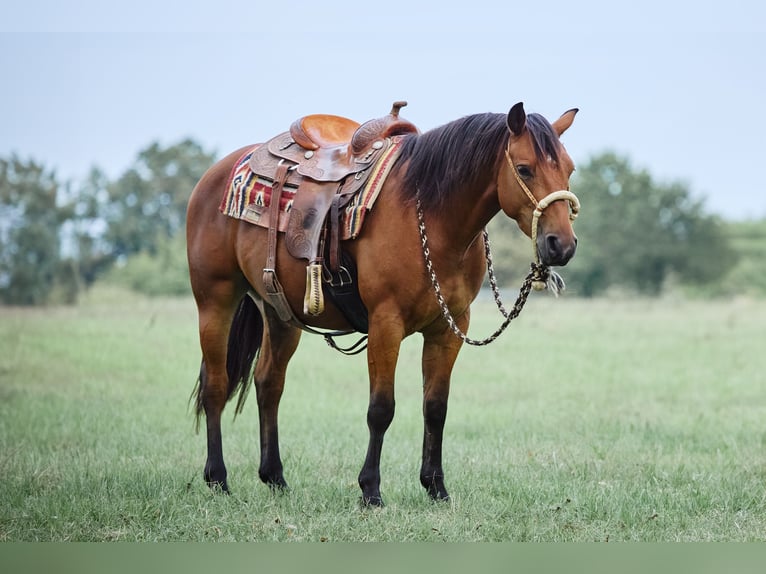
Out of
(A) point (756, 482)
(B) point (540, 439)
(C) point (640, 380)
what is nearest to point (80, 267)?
(C) point (640, 380)

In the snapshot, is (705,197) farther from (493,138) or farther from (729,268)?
(493,138)

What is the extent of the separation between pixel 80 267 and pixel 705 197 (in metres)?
34.1

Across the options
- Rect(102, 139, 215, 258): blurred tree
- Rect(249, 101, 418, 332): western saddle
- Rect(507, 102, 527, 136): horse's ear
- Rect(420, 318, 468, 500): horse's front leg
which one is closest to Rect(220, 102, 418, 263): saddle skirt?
Rect(249, 101, 418, 332): western saddle

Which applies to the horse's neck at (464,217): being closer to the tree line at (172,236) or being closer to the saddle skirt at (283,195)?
the saddle skirt at (283,195)

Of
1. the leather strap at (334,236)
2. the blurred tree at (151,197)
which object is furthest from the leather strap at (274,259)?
the blurred tree at (151,197)

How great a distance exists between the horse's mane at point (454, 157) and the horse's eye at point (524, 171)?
0.22 metres

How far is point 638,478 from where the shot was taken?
22.2 ft

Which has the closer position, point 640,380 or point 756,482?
point 756,482

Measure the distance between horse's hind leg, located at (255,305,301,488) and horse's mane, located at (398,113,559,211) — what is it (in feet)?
5.64

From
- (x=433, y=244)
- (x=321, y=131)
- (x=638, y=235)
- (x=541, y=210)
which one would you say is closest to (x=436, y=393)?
(x=433, y=244)

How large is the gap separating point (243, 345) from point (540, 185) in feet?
9.77

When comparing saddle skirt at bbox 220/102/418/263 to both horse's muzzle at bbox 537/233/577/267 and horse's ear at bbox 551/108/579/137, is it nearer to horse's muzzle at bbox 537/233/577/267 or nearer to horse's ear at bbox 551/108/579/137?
horse's ear at bbox 551/108/579/137

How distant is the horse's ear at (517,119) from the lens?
495 cm

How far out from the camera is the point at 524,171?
501 cm
